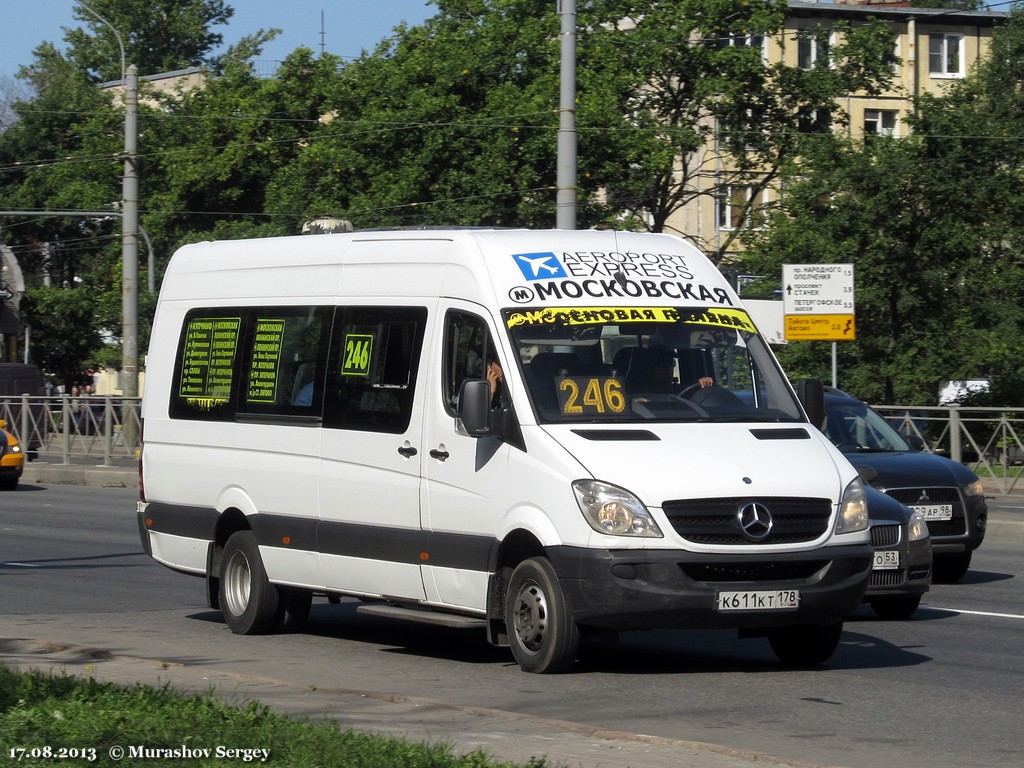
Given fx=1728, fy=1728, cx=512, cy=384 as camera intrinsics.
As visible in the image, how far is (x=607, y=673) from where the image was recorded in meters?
9.46

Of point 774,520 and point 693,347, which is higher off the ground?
point 693,347

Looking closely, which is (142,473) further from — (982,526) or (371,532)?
(982,526)

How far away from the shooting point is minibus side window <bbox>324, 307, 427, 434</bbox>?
33.3 feet

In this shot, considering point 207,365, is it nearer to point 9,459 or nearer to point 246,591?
point 246,591

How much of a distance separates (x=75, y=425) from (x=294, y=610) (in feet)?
75.0

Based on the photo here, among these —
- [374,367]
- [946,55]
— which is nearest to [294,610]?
[374,367]

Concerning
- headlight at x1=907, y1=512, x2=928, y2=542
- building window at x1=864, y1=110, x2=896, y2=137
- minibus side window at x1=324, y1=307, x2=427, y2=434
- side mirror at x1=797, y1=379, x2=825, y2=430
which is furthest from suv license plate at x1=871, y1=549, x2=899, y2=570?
building window at x1=864, y1=110, x2=896, y2=137

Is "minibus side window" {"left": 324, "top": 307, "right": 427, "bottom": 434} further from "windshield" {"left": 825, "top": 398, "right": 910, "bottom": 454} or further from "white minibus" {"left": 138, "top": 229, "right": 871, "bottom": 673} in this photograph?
"windshield" {"left": 825, "top": 398, "right": 910, "bottom": 454}

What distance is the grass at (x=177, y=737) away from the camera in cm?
614

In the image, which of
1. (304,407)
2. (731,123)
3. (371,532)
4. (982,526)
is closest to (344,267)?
(304,407)

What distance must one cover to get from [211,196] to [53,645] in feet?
143

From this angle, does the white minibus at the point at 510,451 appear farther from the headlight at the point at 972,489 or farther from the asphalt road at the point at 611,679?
the headlight at the point at 972,489

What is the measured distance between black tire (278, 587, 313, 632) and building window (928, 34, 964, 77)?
7166 cm

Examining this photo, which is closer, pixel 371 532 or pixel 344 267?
pixel 371 532
